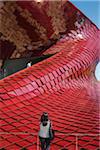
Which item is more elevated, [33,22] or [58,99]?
[33,22]

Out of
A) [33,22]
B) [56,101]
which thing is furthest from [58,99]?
[33,22]

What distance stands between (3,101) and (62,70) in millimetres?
1488

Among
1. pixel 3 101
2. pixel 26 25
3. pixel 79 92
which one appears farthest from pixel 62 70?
pixel 26 25

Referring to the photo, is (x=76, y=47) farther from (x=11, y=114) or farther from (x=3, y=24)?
(x=11, y=114)

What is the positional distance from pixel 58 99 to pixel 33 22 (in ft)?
8.54

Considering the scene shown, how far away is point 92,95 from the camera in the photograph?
5793 mm

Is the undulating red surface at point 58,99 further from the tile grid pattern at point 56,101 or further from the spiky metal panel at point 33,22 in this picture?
the spiky metal panel at point 33,22

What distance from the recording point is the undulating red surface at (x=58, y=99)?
3.65 meters

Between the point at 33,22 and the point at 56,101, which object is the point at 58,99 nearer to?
the point at 56,101

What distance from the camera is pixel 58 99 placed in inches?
205

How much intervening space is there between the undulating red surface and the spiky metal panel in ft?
1.04

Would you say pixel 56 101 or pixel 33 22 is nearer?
pixel 56 101

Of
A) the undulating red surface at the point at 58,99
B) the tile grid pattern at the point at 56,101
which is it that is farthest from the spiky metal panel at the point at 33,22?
the tile grid pattern at the point at 56,101

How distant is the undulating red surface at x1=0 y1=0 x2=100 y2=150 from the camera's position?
365cm
